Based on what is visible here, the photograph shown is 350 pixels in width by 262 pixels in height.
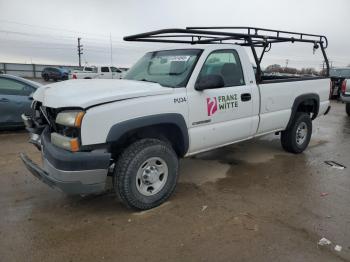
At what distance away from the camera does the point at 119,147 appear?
371 cm

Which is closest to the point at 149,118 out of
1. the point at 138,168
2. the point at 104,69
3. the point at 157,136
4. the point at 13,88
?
the point at 157,136

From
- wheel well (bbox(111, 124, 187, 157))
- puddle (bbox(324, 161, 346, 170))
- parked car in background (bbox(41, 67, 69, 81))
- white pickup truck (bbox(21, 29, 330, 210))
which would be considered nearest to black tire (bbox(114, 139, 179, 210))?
white pickup truck (bbox(21, 29, 330, 210))

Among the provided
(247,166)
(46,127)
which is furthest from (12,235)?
(247,166)

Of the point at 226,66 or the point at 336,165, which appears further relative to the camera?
the point at 336,165

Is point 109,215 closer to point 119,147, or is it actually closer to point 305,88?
point 119,147

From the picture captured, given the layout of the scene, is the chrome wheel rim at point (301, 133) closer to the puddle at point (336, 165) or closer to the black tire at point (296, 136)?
the black tire at point (296, 136)

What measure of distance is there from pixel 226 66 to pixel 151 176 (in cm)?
195

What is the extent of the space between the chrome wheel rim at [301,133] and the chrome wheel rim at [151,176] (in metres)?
3.42

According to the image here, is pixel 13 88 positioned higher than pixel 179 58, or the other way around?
pixel 179 58

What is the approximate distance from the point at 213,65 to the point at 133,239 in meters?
2.46

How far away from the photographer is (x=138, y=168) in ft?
11.7

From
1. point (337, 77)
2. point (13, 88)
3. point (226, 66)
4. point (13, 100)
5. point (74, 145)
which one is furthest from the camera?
point (337, 77)

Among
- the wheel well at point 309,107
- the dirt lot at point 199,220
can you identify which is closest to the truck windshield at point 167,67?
the dirt lot at point 199,220

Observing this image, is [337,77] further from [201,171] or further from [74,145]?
[74,145]
